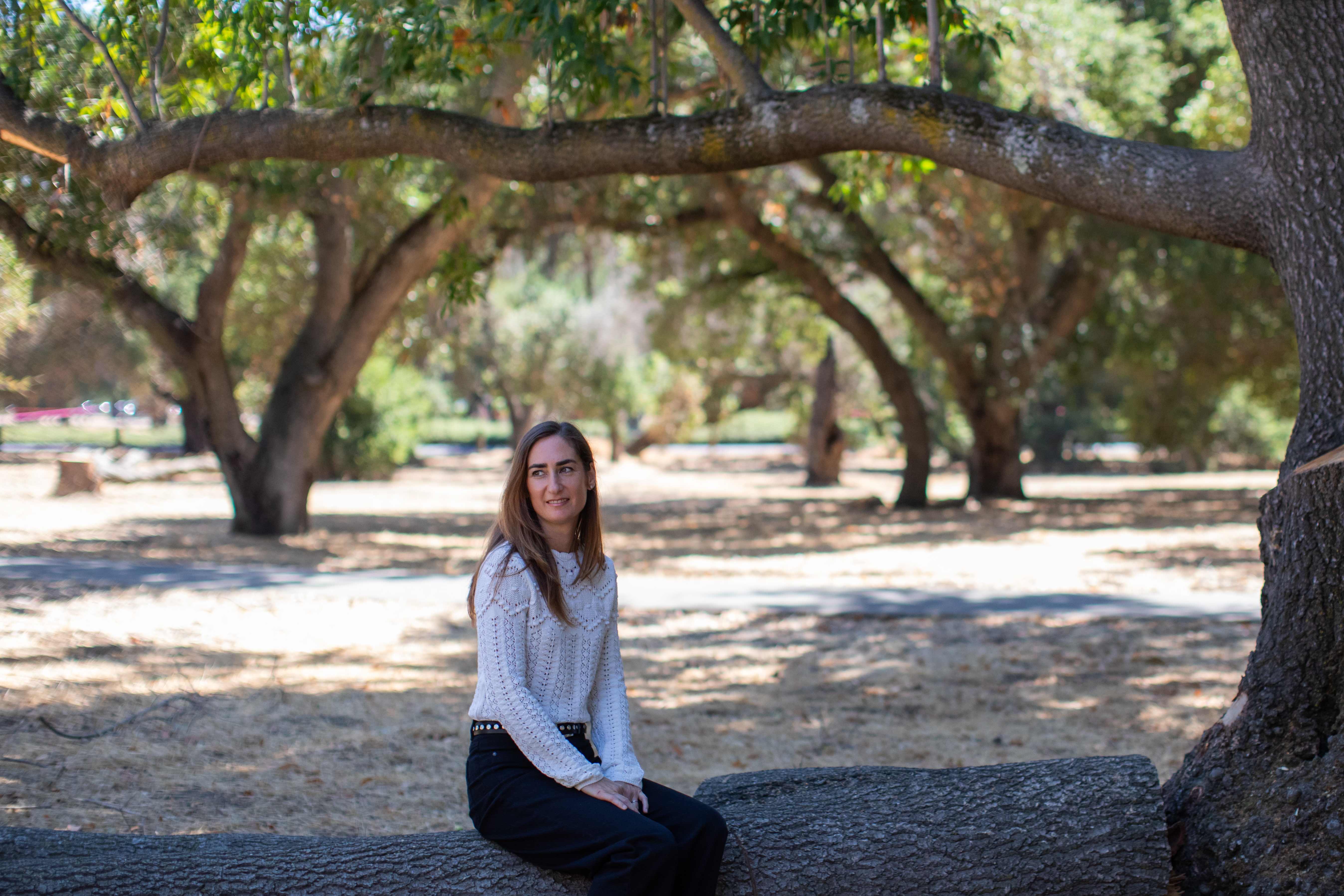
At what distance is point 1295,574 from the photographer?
353 centimetres

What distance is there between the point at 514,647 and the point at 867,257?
1608cm

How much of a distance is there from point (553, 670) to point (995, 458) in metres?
18.4

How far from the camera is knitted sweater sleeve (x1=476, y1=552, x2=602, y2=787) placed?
297cm

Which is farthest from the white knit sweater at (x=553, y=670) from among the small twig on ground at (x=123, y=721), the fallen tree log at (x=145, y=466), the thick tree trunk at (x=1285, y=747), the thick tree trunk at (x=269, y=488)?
the fallen tree log at (x=145, y=466)

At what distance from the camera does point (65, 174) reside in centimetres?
545

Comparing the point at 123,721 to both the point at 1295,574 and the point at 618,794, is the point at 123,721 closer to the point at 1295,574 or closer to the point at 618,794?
the point at 618,794

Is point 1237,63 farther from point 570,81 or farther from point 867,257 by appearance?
point 570,81

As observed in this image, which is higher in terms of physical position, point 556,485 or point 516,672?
point 556,485

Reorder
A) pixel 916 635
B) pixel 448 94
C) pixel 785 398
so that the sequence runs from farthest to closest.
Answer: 1. pixel 785 398
2. pixel 448 94
3. pixel 916 635

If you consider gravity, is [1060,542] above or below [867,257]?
below

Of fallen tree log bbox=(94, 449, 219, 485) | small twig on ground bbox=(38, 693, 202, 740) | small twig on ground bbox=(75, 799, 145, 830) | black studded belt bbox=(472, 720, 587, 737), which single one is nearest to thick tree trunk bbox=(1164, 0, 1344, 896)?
black studded belt bbox=(472, 720, 587, 737)

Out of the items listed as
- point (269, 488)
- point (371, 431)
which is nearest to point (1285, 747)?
point (269, 488)

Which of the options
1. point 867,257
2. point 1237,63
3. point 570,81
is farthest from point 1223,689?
point 867,257

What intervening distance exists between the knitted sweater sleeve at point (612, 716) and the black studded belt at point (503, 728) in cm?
5
